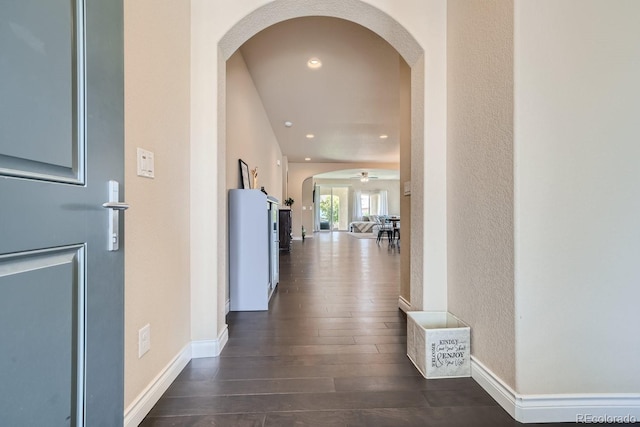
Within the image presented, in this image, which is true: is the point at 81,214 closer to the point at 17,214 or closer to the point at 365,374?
the point at 17,214

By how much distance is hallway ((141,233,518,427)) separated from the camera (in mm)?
1289

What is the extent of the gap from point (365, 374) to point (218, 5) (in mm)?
2394

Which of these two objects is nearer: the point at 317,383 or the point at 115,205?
the point at 115,205

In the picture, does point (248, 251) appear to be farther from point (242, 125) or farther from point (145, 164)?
point (242, 125)

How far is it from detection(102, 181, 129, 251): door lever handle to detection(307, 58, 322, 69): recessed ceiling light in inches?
115

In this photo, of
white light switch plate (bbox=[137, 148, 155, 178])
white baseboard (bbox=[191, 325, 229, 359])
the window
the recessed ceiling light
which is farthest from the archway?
the window

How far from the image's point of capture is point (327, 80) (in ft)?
12.5

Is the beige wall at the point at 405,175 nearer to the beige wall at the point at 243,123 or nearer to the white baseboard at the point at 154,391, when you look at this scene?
the beige wall at the point at 243,123

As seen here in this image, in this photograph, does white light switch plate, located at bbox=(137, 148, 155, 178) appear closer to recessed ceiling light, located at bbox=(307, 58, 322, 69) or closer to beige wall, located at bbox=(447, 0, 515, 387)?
beige wall, located at bbox=(447, 0, 515, 387)

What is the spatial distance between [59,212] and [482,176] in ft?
5.63

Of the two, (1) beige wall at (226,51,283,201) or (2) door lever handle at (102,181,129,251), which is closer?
(2) door lever handle at (102,181,129,251)

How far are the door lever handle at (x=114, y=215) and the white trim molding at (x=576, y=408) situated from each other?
1732 mm

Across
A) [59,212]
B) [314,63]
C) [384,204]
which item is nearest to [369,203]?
[384,204]

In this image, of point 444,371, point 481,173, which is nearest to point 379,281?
point 444,371
